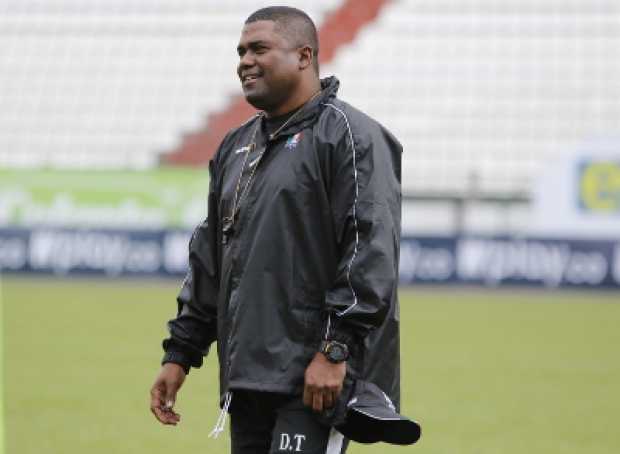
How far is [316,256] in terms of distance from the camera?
13.1 ft

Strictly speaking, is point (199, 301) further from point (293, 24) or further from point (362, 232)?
point (293, 24)

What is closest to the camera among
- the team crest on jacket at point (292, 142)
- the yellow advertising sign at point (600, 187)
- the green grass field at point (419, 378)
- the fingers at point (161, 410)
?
the team crest on jacket at point (292, 142)

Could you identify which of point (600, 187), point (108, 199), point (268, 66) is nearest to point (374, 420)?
point (268, 66)

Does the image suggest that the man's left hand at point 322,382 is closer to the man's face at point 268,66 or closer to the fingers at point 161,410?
the fingers at point 161,410

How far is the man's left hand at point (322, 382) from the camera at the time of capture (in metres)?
3.80

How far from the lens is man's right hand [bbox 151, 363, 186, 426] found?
14.4 feet

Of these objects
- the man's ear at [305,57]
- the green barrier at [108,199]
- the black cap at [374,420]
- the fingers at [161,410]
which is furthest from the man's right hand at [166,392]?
the green barrier at [108,199]

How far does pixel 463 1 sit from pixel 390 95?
110 inches

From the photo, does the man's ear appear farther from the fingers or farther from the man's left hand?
the fingers

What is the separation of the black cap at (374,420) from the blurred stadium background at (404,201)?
150 inches

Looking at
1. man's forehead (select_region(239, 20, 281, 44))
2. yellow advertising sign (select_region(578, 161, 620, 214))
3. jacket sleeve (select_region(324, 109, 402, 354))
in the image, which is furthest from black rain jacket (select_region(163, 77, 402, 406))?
yellow advertising sign (select_region(578, 161, 620, 214))

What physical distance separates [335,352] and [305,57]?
94 centimetres

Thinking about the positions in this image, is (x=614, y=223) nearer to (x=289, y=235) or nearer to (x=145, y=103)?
(x=145, y=103)

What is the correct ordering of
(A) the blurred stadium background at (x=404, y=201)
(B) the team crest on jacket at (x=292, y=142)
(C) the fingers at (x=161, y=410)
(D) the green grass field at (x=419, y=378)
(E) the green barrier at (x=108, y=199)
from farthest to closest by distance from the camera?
(E) the green barrier at (x=108, y=199) → (A) the blurred stadium background at (x=404, y=201) → (D) the green grass field at (x=419, y=378) → (C) the fingers at (x=161, y=410) → (B) the team crest on jacket at (x=292, y=142)
